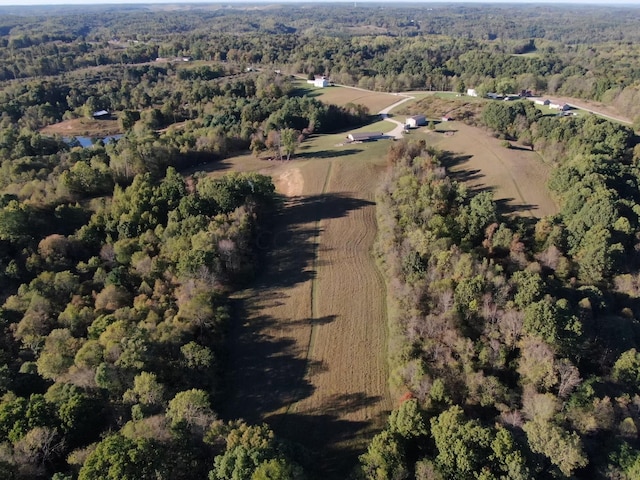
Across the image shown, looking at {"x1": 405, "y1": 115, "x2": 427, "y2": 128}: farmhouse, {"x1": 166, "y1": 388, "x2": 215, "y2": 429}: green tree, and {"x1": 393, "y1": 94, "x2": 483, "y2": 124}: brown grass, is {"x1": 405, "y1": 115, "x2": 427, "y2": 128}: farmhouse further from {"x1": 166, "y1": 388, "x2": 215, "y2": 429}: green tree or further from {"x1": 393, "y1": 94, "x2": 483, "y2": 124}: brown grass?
{"x1": 166, "y1": 388, "x2": 215, "y2": 429}: green tree

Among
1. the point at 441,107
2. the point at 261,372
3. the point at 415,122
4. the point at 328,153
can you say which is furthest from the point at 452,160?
the point at 261,372

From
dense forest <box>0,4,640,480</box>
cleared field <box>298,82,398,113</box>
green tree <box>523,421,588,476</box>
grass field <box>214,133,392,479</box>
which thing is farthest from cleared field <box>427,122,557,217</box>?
green tree <box>523,421,588,476</box>

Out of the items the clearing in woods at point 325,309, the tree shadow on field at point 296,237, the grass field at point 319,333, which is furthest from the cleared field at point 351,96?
the grass field at point 319,333

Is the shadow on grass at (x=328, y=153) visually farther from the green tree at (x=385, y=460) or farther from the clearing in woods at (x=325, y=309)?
the green tree at (x=385, y=460)

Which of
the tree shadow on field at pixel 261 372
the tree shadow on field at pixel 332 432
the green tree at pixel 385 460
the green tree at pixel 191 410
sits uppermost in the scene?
the green tree at pixel 191 410

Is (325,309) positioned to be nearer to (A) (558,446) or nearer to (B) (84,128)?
(A) (558,446)

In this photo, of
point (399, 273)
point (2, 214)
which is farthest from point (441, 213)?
point (2, 214)

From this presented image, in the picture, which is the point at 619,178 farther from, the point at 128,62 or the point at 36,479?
the point at 128,62
